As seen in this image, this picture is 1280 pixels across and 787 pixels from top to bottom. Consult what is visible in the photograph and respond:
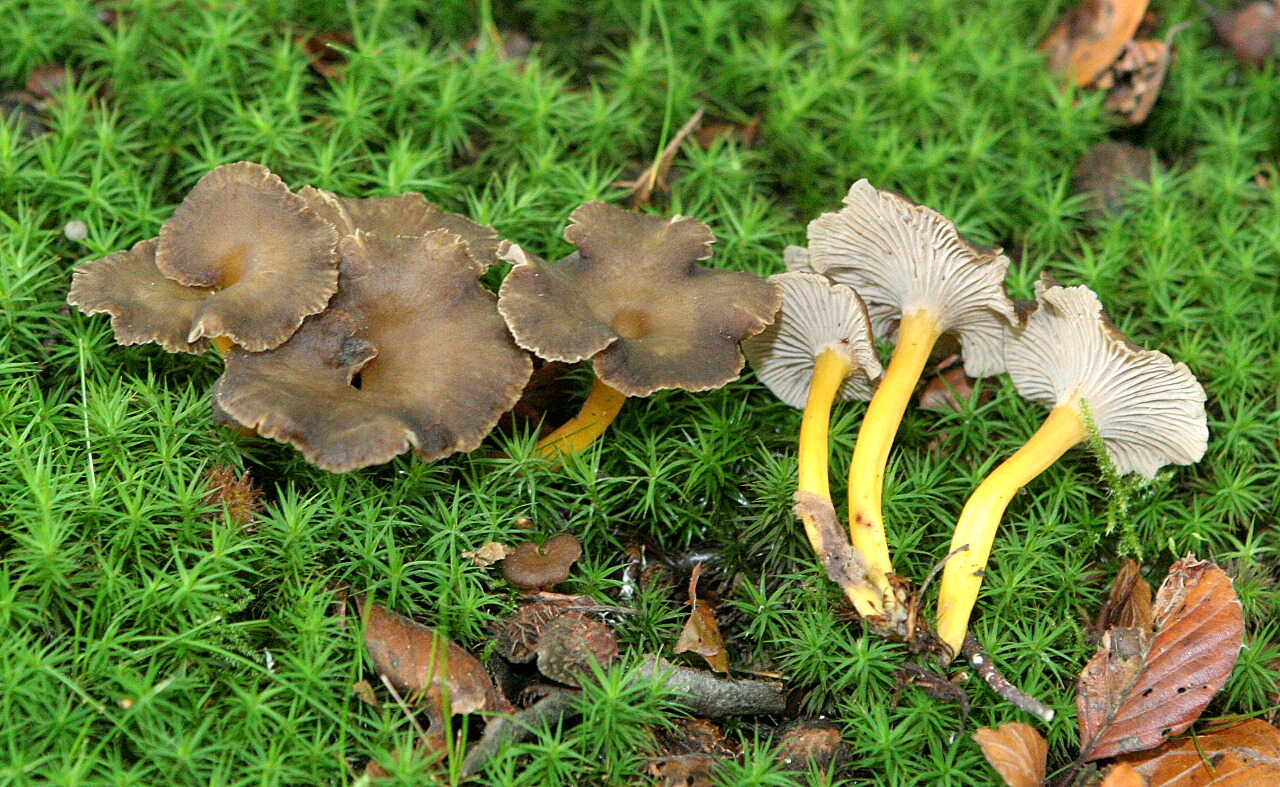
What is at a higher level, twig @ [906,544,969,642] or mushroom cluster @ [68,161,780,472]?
mushroom cluster @ [68,161,780,472]

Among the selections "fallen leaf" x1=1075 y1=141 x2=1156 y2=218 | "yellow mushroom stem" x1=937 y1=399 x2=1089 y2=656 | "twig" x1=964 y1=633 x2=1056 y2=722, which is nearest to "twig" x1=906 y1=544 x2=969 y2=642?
"yellow mushroom stem" x1=937 y1=399 x2=1089 y2=656

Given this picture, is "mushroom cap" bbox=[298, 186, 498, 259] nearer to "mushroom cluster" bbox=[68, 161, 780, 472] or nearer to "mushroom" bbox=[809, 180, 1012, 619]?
"mushroom cluster" bbox=[68, 161, 780, 472]

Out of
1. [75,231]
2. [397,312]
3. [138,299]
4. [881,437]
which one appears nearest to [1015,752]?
[881,437]

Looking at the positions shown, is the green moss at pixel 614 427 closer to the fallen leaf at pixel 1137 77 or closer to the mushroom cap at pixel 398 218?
the fallen leaf at pixel 1137 77

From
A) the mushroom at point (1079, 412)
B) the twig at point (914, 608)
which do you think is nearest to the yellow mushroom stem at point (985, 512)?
the mushroom at point (1079, 412)

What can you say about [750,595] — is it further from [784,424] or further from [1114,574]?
[1114,574]

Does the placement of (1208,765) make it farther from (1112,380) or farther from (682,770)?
(682,770)

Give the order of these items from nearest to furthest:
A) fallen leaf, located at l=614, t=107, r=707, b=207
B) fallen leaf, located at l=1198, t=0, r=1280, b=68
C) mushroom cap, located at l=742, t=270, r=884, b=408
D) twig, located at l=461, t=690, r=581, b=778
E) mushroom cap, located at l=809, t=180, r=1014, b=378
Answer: twig, located at l=461, t=690, r=581, b=778
mushroom cap, located at l=809, t=180, r=1014, b=378
mushroom cap, located at l=742, t=270, r=884, b=408
fallen leaf, located at l=614, t=107, r=707, b=207
fallen leaf, located at l=1198, t=0, r=1280, b=68
